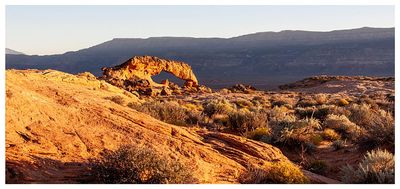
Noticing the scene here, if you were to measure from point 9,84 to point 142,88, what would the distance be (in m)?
23.7

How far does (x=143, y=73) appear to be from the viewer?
36.9m

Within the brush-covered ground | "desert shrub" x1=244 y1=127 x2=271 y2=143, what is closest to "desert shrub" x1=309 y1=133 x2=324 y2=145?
the brush-covered ground

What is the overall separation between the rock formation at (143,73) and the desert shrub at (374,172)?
23.8 meters

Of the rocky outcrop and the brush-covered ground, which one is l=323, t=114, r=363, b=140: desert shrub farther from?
the rocky outcrop

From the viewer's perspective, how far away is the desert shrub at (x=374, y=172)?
7375 mm

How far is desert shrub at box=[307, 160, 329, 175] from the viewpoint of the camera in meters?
9.34

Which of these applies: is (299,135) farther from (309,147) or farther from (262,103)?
(262,103)

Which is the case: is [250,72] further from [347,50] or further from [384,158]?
[384,158]

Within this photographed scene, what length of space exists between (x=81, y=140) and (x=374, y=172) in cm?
478

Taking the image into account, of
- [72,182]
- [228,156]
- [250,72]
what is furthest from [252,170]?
[250,72]

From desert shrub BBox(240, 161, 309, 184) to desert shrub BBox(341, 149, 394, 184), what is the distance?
A: 81cm

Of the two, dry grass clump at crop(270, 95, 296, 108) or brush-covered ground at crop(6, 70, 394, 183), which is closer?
brush-covered ground at crop(6, 70, 394, 183)

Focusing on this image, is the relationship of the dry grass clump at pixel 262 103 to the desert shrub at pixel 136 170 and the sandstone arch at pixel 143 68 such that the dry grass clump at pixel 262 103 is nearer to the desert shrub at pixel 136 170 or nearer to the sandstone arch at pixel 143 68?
the sandstone arch at pixel 143 68

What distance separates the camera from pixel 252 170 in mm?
7930
